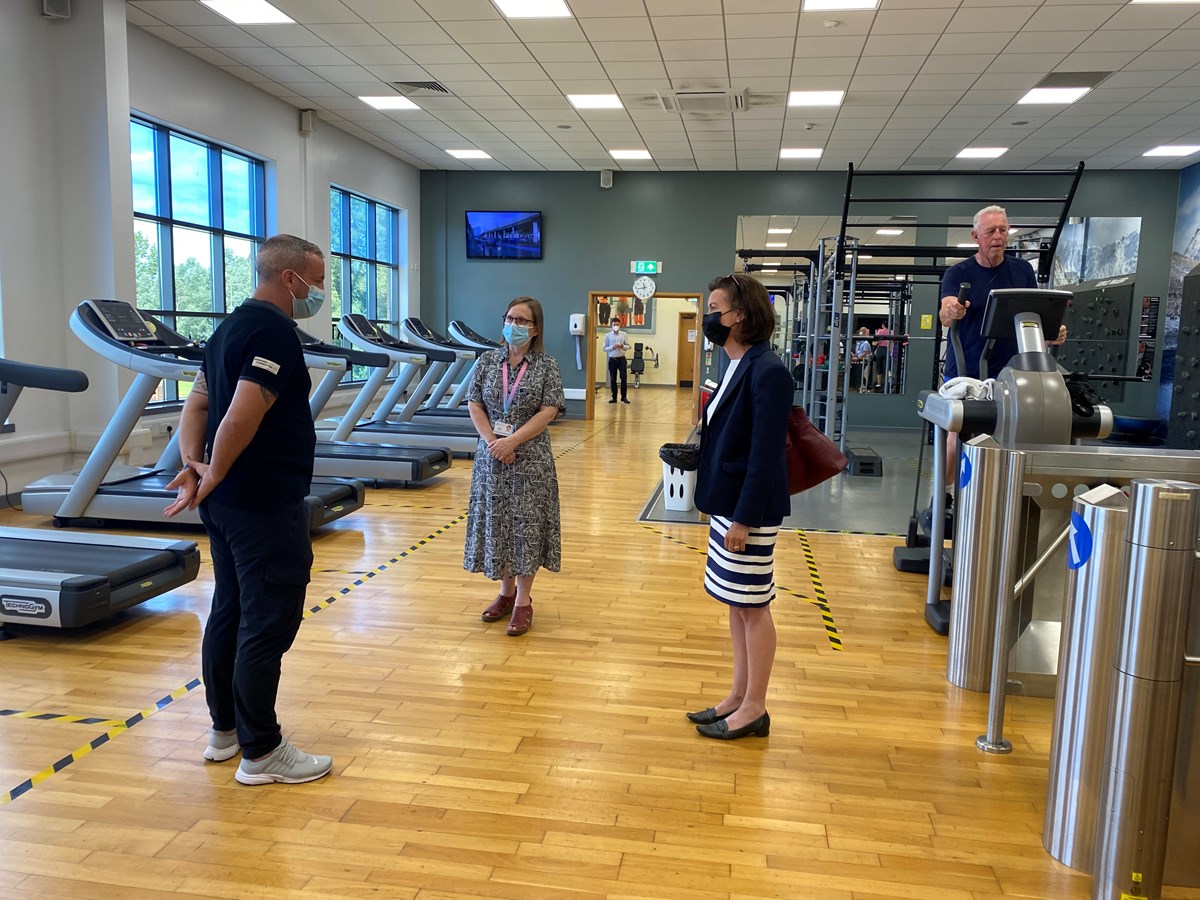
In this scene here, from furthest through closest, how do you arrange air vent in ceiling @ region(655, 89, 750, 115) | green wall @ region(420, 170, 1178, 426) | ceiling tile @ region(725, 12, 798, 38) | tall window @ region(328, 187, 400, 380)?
green wall @ region(420, 170, 1178, 426), tall window @ region(328, 187, 400, 380), air vent in ceiling @ region(655, 89, 750, 115), ceiling tile @ region(725, 12, 798, 38)

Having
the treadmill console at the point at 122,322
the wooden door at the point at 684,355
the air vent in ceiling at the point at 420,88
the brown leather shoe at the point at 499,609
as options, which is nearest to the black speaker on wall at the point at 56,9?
the treadmill console at the point at 122,322

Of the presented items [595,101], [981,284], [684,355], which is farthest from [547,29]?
[684,355]

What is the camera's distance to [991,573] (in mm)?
3148

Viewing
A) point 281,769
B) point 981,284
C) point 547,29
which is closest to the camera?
point 281,769

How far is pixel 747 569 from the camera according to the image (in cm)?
264

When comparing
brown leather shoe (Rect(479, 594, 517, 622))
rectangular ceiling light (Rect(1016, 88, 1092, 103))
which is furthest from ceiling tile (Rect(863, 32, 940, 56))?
brown leather shoe (Rect(479, 594, 517, 622))

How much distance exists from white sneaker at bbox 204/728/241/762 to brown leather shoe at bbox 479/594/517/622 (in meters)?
1.48

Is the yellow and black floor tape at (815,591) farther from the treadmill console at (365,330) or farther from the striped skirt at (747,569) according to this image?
the treadmill console at (365,330)

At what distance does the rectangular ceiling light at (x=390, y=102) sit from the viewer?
936 centimetres

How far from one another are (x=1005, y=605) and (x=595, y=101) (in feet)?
25.5

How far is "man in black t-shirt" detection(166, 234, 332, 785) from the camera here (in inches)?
88.6

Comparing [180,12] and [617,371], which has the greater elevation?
[180,12]

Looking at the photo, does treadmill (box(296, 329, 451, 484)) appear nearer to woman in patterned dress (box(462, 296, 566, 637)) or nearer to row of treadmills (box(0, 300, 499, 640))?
row of treadmills (box(0, 300, 499, 640))

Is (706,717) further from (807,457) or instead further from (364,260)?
(364,260)
